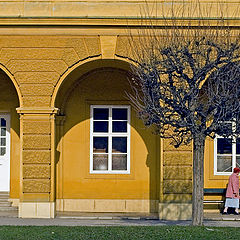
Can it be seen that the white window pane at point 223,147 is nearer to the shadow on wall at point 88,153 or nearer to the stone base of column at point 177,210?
the shadow on wall at point 88,153

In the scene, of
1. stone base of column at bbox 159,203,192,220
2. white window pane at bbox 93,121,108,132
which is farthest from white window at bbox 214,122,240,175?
white window pane at bbox 93,121,108,132

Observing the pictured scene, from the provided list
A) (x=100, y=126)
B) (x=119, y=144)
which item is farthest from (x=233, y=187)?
(x=100, y=126)

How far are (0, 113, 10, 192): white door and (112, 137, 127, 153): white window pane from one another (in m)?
2.76

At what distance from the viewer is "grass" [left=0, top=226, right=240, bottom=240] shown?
11.9m

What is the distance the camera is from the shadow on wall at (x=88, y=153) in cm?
1730

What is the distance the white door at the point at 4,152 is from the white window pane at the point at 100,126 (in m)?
2.27

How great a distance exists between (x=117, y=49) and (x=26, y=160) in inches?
130

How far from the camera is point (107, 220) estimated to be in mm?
15977

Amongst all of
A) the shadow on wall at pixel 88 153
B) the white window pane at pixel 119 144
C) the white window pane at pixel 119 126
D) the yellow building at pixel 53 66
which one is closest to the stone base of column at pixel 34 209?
the yellow building at pixel 53 66

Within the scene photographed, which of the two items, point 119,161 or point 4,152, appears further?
point 4,152

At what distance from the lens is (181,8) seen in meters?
15.5

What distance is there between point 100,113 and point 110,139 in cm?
72

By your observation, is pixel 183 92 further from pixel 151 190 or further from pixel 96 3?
pixel 151 190

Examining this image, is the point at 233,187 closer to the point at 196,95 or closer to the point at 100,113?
the point at 100,113
